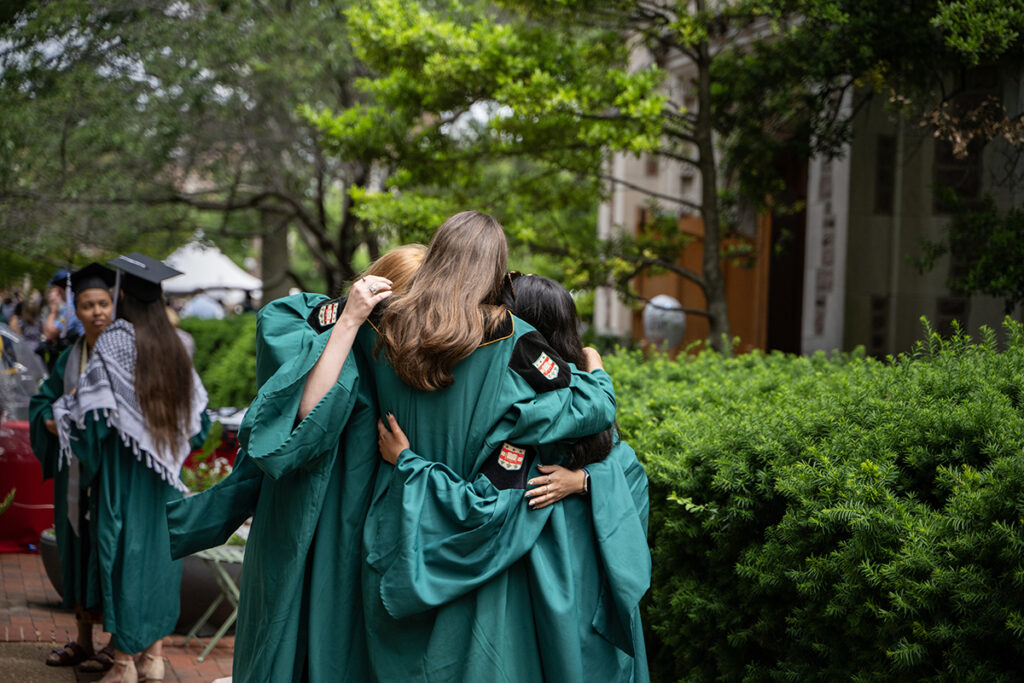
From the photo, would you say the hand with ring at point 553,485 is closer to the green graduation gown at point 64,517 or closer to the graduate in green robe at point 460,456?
the graduate in green robe at point 460,456

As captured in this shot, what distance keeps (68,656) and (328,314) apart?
272 cm

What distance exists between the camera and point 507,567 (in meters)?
2.76

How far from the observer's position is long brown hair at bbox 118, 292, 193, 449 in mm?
4434

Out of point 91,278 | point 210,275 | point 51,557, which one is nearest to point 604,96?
point 91,278

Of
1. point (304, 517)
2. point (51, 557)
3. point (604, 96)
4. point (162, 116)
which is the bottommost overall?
point (51, 557)

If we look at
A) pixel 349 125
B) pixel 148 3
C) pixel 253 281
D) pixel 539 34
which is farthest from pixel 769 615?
pixel 253 281

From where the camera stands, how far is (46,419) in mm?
4562

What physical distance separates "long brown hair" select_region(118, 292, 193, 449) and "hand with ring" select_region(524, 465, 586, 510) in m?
2.30

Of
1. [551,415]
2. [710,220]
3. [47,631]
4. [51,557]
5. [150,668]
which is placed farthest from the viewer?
[710,220]

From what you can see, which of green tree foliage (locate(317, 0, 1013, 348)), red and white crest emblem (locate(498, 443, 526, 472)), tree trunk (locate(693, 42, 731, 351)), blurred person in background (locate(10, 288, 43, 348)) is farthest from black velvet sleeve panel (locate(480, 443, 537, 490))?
blurred person in background (locate(10, 288, 43, 348))

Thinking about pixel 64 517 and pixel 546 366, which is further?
pixel 64 517

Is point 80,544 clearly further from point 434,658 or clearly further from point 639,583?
point 639,583

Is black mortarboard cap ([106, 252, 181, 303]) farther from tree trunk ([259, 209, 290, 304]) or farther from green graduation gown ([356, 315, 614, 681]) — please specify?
tree trunk ([259, 209, 290, 304])

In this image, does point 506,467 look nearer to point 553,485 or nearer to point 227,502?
point 553,485
